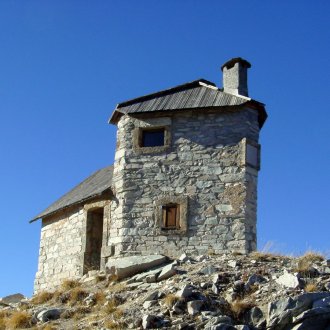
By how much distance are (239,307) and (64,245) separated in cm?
888

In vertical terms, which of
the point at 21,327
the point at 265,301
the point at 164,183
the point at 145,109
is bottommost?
the point at 21,327

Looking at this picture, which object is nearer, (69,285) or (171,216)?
(69,285)

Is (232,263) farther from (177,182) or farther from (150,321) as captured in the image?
(177,182)

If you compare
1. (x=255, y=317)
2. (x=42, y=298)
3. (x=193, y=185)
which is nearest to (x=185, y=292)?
(x=255, y=317)

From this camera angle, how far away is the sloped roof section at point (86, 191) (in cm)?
2044

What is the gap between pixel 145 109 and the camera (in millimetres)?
19922

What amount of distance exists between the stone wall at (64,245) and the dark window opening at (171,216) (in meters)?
1.96

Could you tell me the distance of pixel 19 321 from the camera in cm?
1548

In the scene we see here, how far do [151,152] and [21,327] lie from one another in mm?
6746

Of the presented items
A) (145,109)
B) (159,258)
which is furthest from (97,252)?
(145,109)

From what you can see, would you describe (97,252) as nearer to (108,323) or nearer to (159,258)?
(159,258)

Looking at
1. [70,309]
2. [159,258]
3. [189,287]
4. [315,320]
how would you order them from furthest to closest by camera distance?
1. [159,258]
2. [70,309]
3. [189,287]
4. [315,320]

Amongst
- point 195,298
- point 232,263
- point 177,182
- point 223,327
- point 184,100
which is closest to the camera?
point 223,327

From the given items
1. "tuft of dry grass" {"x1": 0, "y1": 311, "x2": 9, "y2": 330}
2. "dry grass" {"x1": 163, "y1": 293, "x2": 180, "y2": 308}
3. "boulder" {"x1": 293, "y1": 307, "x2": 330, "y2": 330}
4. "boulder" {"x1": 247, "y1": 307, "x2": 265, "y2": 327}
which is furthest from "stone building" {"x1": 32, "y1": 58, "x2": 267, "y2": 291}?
"boulder" {"x1": 293, "y1": 307, "x2": 330, "y2": 330}
